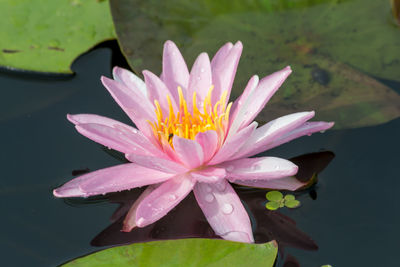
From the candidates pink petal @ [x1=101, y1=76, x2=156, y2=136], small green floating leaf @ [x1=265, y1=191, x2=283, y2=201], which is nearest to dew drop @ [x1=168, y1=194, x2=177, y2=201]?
pink petal @ [x1=101, y1=76, x2=156, y2=136]

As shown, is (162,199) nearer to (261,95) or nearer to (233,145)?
(233,145)

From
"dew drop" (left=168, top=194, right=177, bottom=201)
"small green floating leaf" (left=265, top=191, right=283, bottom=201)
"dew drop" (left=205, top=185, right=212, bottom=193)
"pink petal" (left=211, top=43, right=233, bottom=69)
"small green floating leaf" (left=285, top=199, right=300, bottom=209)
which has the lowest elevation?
"small green floating leaf" (left=285, top=199, right=300, bottom=209)

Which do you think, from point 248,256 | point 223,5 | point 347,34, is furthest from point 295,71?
point 248,256

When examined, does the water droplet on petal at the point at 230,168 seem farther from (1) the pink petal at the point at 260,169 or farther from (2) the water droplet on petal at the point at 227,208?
(2) the water droplet on petal at the point at 227,208

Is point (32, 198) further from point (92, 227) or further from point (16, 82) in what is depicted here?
point (16, 82)

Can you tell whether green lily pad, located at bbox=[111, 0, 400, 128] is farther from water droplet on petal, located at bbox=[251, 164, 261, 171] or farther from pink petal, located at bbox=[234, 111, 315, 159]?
water droplet on petal, located at bbox=[251, 164, 261, 171]
